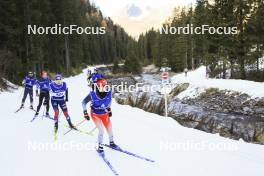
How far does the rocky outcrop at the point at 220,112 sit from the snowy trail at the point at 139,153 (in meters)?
4.25

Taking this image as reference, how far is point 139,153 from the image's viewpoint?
9203 millimetres

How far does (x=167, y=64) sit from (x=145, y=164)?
67286mm

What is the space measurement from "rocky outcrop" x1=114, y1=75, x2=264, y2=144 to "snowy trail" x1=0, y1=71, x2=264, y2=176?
4.25 metres

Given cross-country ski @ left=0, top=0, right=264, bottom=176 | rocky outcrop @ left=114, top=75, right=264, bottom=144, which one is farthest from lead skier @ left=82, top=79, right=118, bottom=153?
rocky outcrop @ left=114, top=75, right=264, bottom=144

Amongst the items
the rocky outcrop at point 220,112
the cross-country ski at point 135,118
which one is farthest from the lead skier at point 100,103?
the rocky outcrop at point 220,112

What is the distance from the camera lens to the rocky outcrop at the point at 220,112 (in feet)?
50.6

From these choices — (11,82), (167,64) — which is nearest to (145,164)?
(11,82)

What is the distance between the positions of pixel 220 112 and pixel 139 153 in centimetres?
1107

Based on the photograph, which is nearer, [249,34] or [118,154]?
[118,154]

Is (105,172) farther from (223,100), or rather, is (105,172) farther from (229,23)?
(229,23)

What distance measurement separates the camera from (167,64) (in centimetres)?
7462

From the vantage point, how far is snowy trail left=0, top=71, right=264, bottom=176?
777 cm

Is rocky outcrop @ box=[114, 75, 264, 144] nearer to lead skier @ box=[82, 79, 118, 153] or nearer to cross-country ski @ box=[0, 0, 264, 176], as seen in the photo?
cross-country ski @ box=[0, 0, 264, 176]

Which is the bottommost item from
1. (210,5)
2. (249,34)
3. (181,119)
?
(181,119)
